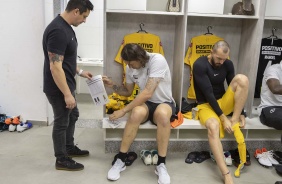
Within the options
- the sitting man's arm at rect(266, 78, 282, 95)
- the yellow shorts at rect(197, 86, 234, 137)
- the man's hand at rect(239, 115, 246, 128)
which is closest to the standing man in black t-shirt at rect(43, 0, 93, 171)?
the yellow shorts at rect(197, 86, 234, 137)

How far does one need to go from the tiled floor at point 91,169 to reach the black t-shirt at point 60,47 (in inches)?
25.6

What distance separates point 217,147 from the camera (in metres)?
2.09

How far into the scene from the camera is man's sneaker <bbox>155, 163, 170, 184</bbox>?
199 centimetres

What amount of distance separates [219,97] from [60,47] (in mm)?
1468

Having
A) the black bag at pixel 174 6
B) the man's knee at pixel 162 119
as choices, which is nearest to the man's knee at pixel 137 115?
the man's knee at pixel 162 119

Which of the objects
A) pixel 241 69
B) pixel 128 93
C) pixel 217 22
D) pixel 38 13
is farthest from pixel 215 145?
pixel 38 13

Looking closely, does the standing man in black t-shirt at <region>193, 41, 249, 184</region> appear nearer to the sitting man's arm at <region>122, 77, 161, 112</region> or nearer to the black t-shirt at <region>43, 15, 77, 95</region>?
the sitting man's arm at <region>122, 77, 161, 112</region>

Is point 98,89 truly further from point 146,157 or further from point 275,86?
point 275,86

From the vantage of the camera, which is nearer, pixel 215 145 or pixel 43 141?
pixel 215 145

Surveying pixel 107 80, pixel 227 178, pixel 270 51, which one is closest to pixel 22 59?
pixel 107 80

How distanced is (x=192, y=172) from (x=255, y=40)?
134 cm

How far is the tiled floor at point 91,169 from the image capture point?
2.03 meters

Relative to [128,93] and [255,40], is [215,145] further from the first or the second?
[255,40]

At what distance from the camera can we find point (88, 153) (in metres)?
2.42
